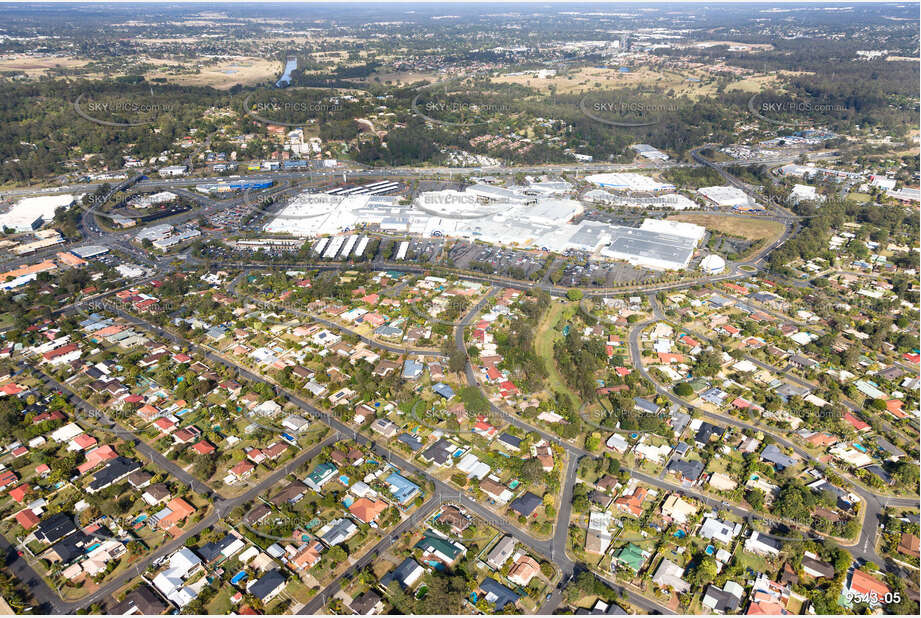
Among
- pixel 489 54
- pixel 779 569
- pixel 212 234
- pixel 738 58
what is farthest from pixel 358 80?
pixel 779 569

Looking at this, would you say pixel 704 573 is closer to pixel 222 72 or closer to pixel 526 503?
pixel 526 503

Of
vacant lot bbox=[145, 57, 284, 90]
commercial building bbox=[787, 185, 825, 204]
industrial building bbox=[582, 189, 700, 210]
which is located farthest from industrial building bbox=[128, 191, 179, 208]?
commercial building bbox=[787, 185, 825, 204]

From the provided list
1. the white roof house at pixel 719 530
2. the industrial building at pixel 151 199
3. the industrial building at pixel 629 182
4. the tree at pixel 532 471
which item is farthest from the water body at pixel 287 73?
the white roof house at pixel 719 530

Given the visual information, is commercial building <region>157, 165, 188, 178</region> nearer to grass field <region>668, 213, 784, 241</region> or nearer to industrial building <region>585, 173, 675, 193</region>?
industrial building <region>585, 173, 675, 193</region>

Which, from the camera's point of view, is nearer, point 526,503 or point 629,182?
point 526,503

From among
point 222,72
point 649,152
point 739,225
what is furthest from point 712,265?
point 222,72
